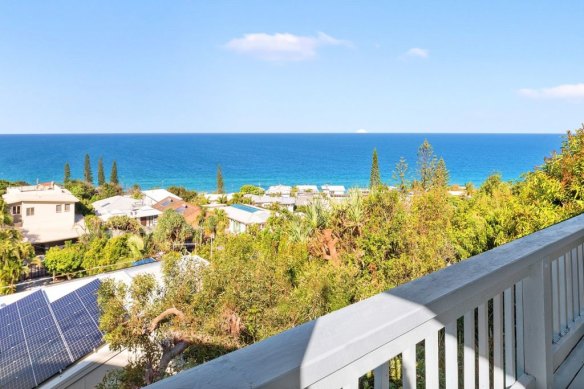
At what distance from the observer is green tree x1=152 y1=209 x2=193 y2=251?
816 inches

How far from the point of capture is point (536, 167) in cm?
575

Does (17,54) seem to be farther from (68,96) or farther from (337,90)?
(337,90)

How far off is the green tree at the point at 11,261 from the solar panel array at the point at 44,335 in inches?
240

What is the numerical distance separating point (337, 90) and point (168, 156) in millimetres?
46984

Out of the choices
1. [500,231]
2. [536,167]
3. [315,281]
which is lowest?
[315,281]

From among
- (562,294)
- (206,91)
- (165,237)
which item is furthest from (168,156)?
(562,294)

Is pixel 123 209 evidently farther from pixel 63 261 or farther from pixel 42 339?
pixel 42 339

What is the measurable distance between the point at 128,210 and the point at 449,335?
1151 inches

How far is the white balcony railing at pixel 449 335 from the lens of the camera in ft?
1.94

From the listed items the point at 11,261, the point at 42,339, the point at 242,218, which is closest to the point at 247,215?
the point at 242,218

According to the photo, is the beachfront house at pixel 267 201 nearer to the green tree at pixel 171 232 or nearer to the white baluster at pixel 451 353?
the green tree at pixel 171 232

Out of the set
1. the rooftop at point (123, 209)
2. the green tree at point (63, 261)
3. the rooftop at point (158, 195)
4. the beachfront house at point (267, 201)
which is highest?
the rooftop at point (158, 195)

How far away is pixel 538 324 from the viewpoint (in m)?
1.54

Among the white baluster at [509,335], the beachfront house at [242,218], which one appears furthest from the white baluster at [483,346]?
the beachfront house at [242,218]
